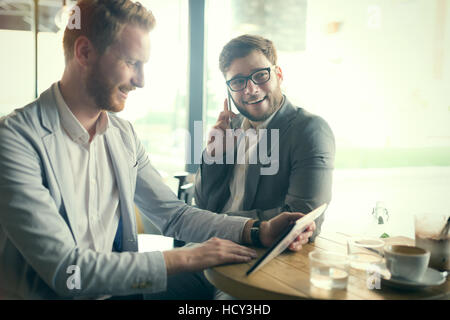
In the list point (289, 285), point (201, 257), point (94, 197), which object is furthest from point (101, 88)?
point (289, 285)

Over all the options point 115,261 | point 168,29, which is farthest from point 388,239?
point 168,29

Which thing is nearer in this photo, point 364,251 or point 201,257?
point 201,257

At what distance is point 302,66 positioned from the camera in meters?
3.75

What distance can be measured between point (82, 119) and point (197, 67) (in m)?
2.28

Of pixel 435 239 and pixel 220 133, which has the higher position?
pixel 220 133

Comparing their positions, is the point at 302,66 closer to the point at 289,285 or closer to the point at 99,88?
the point at 99,88

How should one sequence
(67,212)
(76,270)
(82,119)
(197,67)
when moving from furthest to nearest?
1. (197,67)
2. (82,119)
3. (67,212)
4. (76,270)

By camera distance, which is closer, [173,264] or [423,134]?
[173,264]

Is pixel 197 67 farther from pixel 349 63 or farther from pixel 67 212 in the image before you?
pixel 67 212

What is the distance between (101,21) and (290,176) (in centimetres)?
99

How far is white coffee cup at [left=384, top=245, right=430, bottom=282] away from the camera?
990mm

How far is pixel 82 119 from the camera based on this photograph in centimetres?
142
